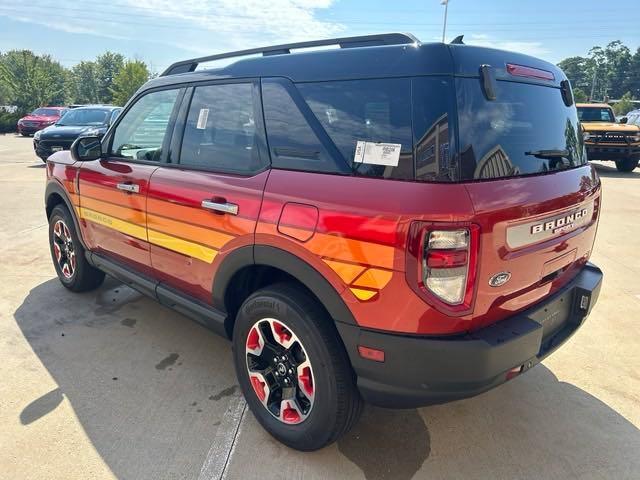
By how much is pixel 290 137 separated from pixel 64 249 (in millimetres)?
3066

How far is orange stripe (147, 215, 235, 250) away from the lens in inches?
95.8

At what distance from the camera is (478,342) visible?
5.82ft

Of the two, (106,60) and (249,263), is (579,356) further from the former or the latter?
(106,60)

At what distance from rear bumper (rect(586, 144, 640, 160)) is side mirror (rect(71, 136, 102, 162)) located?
12847 mm

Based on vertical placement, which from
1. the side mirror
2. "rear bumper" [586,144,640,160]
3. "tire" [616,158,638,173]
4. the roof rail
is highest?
the roof rail

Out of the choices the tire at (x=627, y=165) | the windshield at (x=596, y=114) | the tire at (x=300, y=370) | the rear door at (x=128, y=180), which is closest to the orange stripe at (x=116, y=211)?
the rear door at (x=128, y=180)

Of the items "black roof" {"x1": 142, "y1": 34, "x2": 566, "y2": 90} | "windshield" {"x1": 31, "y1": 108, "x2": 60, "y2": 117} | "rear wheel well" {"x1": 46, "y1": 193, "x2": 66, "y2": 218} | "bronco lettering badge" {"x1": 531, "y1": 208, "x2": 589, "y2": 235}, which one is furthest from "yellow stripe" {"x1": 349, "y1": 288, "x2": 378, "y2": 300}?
"windshield" {"x1": 31, "y1": 108, "x2": 60, "y2": 117}

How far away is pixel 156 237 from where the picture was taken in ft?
9.53

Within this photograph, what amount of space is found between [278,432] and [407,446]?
26.3 inches

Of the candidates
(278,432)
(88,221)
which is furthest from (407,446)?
(88,221)

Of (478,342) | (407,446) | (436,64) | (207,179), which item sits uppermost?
(436,64)

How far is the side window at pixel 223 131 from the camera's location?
238 cm

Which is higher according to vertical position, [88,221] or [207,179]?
[207,179]

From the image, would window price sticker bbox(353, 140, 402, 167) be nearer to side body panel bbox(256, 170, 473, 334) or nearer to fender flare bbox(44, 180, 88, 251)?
side body panel bbox(256, 170, 473, 334)
